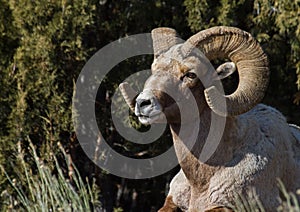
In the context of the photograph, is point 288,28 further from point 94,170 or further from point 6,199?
point 6,199

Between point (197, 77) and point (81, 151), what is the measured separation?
5.20 meters

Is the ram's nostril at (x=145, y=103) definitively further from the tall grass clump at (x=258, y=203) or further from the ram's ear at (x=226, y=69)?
the tall grass clump at (x=258, y=203)

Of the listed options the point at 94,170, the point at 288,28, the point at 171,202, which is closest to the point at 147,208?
the point at 94,170

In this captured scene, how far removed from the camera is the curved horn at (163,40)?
7.66 m

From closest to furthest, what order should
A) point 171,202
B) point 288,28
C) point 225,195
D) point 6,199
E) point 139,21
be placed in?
point 225,195 → point 171,202 → point 6,199 → point 288,28 → point 139,21

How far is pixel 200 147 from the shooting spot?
7.32m

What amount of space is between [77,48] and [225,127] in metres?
4.49

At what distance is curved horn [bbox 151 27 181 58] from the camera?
766 centimetres

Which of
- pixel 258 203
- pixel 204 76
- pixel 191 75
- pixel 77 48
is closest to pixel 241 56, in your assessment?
pixel 204 76

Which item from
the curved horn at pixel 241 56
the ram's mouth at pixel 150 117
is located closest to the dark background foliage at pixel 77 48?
the curved horn at pixel 241 56

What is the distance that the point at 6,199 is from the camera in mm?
10539

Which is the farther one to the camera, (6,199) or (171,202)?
(6,199)

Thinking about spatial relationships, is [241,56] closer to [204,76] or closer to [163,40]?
[204,76]

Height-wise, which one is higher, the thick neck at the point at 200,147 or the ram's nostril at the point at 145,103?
the ram's nostril at the point at 145,103
